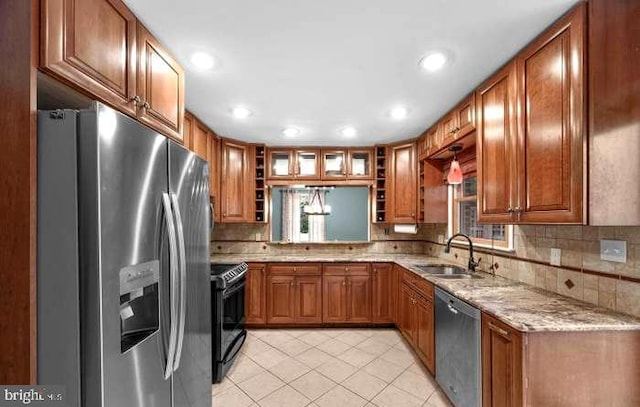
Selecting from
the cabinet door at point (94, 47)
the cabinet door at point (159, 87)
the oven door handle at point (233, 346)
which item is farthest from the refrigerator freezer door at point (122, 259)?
the oven door handle at point (233, 346)

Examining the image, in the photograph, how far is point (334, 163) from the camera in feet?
12.0

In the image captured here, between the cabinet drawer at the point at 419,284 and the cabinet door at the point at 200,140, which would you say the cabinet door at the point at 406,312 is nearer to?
the cabinet drawer at the point at 419,284

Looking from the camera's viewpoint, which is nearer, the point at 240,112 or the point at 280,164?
the point at 240,112

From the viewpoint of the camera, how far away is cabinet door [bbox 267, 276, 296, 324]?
3279 millimetres

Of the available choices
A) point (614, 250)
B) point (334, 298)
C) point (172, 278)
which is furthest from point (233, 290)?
point (614, 250)

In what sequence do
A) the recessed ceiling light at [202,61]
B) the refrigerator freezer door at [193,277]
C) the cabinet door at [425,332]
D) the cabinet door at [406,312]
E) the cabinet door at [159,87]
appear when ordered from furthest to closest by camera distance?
the cabinet door at [406,312] → the cabinet door at [425,332] → the recessed ceiling light at [202,61] → the cabinet door at [159,87] → the refrigerator freezer door at [193,277]

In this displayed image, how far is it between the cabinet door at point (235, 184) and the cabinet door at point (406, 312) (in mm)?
2011

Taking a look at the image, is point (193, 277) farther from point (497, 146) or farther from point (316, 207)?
point (316, 207)

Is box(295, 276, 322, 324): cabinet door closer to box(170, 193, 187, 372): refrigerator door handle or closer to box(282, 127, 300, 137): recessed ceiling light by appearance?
box(282, 127, 300, 137): recessed ceiling light

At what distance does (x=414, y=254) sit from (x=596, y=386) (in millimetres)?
2479

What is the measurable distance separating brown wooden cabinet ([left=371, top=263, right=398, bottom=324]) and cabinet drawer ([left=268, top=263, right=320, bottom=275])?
712mm

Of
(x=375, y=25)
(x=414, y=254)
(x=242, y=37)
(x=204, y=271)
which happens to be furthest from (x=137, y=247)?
(x=414, y=254)

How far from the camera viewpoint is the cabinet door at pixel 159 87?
4.39ft

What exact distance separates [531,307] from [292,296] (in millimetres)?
2396
